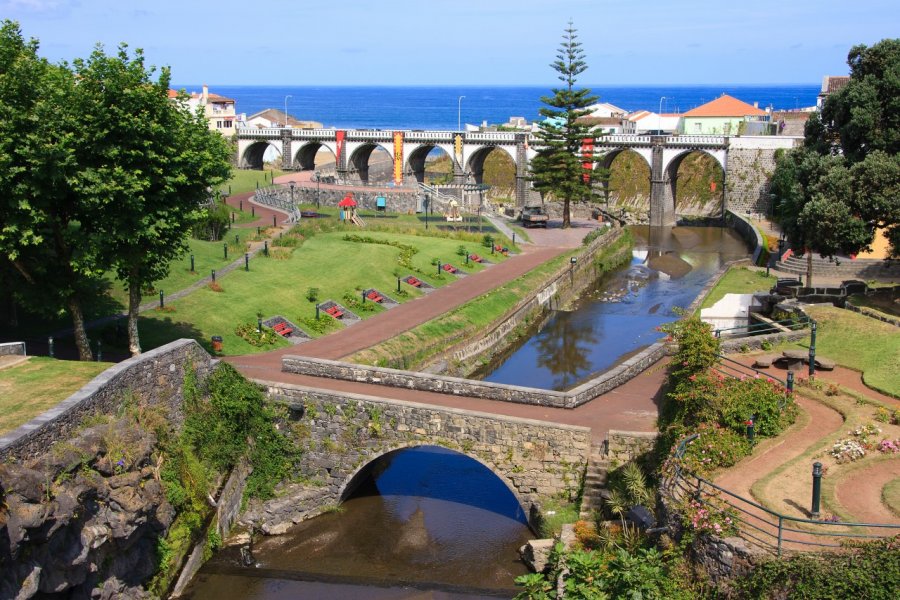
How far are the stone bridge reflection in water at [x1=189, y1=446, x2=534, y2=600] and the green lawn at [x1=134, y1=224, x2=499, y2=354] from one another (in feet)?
30.3

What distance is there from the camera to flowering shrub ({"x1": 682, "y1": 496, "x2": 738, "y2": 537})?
1581 cm

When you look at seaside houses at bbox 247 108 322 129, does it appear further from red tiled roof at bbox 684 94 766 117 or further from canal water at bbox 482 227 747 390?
canal water at bbox 482 227 747 390

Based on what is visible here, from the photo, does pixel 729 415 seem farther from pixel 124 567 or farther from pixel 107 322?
pixel 107 322

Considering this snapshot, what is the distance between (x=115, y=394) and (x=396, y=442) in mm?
7168

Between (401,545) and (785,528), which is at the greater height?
(785,528)

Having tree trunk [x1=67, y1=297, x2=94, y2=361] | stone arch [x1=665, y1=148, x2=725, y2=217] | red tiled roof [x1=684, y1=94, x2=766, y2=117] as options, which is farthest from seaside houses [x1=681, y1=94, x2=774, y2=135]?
tree trunk [x1=67, y1=297, x2=94, y2=361]

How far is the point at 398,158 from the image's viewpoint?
87.1m

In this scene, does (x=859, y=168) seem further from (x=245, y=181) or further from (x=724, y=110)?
(x=724, y=110)

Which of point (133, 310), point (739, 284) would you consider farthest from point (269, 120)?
point (133, 310)

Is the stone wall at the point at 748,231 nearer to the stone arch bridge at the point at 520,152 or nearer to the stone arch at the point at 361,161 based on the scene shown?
the stone arch bridge at the point at 520,152

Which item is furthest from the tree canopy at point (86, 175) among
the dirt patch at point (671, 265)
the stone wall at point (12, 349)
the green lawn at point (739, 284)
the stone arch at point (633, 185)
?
the stone arch at point (633, 185)

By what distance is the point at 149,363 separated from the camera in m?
23.5

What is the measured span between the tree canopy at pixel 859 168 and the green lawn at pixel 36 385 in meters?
25.3

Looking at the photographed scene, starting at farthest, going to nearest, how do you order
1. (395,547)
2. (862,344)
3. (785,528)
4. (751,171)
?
(751,171)
(862,344)
(395,547)
(785,528)
